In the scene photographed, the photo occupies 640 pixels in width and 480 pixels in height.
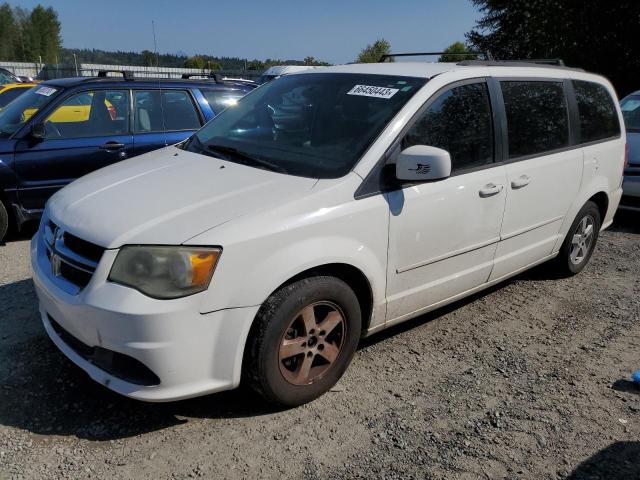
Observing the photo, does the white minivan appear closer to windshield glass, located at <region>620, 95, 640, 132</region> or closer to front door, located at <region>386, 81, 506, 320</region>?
front door, located at <region>386, 81, 506, 320</region>

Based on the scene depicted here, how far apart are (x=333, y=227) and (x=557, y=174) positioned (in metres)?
2.28

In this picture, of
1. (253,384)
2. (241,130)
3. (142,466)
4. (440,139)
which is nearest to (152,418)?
(142,466)

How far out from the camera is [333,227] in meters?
2.77

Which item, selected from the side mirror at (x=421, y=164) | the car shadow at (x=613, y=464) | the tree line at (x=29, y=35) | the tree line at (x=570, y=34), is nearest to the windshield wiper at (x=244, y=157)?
the side mirror at (x=421, y=164)

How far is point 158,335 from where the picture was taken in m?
2.37

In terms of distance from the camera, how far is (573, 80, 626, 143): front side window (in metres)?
4.54

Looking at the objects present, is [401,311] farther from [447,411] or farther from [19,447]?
[19,447]

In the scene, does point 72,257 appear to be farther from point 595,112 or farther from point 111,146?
point 595,112

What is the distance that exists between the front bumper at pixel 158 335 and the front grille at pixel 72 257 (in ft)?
0.26

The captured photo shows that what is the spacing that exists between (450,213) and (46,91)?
469 cm

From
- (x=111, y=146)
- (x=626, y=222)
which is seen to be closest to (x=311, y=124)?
(x=111, y=146)

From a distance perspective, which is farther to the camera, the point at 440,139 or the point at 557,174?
the point at 557,174

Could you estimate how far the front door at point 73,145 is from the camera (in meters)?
5.40

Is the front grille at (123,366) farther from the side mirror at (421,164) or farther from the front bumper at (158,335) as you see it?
the side mirror at (421,164)
